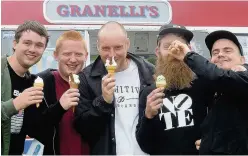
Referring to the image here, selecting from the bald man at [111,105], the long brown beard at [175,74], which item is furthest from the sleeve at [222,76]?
the bald man at [111,105]

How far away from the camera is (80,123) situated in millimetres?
2889

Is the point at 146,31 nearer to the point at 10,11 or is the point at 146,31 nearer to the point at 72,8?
the point at 72,8

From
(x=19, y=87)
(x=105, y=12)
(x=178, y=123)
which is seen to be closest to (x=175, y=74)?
(x=178, y=123)

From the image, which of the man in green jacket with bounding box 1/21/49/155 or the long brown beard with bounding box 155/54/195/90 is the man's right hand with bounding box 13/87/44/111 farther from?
the long brown beard with bounding box 155/54/195/90

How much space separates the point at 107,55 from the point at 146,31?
2.29m

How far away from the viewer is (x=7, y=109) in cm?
263

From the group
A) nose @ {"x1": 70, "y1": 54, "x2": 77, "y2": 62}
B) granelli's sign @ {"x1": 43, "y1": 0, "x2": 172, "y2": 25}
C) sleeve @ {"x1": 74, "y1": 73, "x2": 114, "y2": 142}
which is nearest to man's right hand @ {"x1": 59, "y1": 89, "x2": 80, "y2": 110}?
sleeve @ {"x1": 74, "y1": 73, "x2": 114, "y2": 142}

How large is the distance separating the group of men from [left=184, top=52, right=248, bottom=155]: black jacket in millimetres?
68

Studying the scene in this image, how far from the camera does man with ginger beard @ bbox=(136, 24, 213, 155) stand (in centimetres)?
278

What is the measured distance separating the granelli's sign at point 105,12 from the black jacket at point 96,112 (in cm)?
200

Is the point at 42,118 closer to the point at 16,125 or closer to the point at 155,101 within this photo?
the point at 16,125

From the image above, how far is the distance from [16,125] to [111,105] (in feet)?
2.29

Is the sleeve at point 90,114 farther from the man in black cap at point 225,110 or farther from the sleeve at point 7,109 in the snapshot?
the man in black cap at point 225,110

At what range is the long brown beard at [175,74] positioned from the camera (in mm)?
2941
